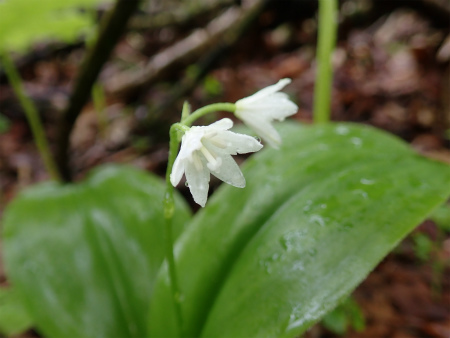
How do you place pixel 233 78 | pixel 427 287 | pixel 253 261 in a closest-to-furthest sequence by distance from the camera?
pixel 253 261 < pixel 427 287 < pixel 233 78

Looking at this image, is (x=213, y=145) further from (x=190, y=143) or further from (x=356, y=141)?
(x=356, y=141)

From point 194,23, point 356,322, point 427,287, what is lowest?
point 427,287

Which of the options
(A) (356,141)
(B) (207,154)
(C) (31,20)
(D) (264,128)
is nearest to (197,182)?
(B) (207,154)

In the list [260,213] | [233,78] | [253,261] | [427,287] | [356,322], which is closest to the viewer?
[253,261]

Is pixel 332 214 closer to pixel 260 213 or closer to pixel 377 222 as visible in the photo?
pixel 377 222

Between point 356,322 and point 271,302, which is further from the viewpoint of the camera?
point 356,322

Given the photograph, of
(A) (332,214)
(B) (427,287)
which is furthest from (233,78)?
(A) (332,214)

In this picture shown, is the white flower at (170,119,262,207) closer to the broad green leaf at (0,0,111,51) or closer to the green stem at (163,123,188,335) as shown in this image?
the green stem at (163,123,188,335)
